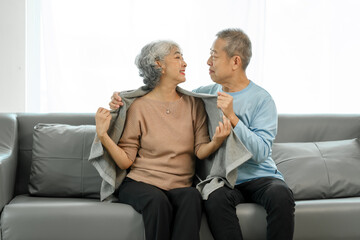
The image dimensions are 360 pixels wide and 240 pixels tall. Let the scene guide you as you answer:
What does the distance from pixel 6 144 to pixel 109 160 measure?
64cm

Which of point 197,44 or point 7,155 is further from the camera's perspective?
point 197,44

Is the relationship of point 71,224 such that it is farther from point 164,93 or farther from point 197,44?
point 197,44

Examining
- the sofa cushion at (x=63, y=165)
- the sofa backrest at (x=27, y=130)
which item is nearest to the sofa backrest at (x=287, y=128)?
the sofa backrest at (x=27, y=130)

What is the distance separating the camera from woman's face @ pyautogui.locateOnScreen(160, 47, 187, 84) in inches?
100

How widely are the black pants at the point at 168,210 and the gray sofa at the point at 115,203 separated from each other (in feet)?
0.27

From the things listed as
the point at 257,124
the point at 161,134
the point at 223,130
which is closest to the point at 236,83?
the point at 257,124

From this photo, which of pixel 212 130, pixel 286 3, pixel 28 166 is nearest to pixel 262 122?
pixel 212 130

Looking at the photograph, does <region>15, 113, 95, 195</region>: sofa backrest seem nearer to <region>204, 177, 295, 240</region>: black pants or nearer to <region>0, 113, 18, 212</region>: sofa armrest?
<region>0, 113, 18, 212</region>: sofa armrest

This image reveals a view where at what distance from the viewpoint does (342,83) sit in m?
3.94

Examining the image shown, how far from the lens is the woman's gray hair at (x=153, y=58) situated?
254 cm

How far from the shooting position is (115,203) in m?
2.46

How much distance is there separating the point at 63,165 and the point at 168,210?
0.76 metres

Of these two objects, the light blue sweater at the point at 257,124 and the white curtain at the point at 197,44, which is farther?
the white curtain at the point at 197,44

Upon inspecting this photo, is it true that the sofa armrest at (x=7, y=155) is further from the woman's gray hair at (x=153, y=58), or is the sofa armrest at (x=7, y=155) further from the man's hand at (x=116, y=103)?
the woman's gray hair at (x=153, y=58)
